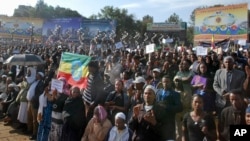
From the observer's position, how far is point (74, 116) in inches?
247

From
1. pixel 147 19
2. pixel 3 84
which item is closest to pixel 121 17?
pixel 147 19

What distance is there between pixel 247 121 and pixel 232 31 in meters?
25.1

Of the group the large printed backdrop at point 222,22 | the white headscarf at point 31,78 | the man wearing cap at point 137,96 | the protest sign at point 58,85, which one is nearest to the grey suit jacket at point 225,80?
the man wearing cap at point 137,96

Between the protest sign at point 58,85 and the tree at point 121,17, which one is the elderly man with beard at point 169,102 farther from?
the tree at point 121,17

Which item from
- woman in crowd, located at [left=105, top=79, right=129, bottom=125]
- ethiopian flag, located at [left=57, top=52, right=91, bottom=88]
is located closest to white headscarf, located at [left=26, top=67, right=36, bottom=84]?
ethiopian flag, located at [left=57, top=52, right=91, bottom=88]

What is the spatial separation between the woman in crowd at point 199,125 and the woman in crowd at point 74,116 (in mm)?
2176

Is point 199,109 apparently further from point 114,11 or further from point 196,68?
point 114,11

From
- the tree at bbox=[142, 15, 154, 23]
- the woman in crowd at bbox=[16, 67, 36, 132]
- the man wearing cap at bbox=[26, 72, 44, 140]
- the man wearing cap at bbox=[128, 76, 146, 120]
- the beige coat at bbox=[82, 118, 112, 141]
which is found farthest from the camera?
the tree at bbox=[142, 15, 154, 23]

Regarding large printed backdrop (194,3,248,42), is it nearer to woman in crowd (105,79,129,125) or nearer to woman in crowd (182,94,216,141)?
woman in crowd (105,79,129,125)

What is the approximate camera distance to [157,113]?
16.4 ft

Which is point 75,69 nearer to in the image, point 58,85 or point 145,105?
point 58,85

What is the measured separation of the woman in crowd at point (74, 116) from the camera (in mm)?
6266

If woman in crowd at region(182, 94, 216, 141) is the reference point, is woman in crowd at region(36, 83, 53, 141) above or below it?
below

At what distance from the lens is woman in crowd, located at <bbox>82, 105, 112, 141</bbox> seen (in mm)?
5562
